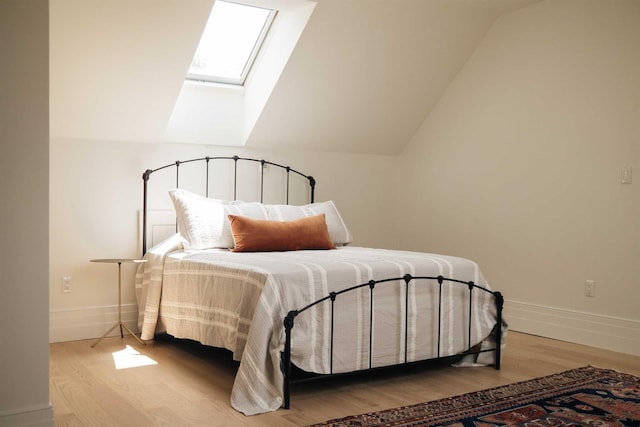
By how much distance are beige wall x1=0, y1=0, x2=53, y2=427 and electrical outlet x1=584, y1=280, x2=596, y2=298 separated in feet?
11.2

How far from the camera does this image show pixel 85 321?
14.1 ft

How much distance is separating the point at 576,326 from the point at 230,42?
3175mm

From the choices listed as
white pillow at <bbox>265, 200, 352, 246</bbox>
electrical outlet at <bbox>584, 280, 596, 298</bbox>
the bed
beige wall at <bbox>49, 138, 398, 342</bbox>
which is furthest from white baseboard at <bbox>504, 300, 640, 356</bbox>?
beige wall at <bbox>49, 138, 398, 342</bbox>

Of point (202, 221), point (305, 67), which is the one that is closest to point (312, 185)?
point (305, 67)

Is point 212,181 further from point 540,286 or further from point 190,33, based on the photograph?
point 540,286

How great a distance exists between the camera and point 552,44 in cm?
454

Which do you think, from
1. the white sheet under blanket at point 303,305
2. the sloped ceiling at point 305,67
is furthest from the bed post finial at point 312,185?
the white sheet under blanket at point 303,305

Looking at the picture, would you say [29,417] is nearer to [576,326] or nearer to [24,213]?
[24,213]

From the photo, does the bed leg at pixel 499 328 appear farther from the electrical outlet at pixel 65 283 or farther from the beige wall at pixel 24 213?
the electrical outlet at pixel 65 283

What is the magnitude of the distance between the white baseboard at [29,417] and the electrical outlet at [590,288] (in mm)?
3411

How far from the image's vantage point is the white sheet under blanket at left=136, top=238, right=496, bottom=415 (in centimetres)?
287

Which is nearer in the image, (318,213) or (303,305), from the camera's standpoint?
(303,305)

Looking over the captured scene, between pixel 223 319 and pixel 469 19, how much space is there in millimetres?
2982

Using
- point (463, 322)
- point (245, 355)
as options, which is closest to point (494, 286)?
point (463, 322)
